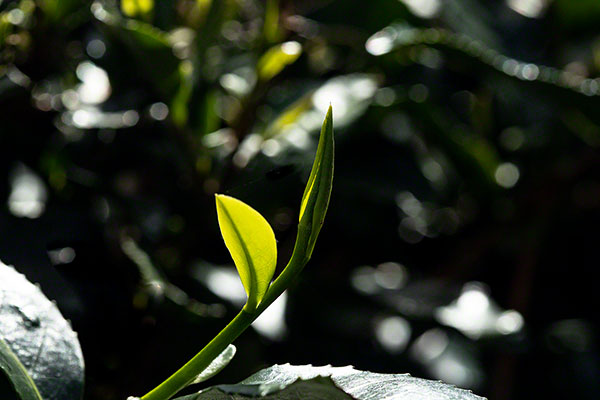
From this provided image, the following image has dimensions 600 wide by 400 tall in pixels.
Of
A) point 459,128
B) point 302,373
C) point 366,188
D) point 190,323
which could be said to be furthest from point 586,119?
point 302,373

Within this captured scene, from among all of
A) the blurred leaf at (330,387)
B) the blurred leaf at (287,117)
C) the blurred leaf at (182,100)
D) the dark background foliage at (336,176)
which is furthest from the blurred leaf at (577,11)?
the blurred leaf at (330,387)

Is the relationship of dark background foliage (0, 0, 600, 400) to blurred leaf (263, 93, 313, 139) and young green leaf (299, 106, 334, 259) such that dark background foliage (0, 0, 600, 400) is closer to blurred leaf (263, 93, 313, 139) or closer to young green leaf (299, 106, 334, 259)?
blurred leaf (263, 93, 313, 139)

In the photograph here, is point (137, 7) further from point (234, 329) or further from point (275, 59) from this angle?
point (234, 329)

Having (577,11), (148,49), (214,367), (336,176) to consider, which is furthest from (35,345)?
(577,11)

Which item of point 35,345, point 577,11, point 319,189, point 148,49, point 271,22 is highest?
point 577,11

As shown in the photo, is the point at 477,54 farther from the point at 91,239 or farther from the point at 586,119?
the point at 91,239

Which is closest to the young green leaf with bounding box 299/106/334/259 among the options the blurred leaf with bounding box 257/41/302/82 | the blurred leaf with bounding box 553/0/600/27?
the blurred leaf with bounding box 257/41/302/82

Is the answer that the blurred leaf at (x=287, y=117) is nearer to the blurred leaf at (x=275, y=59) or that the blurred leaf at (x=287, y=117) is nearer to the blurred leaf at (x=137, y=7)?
the blurred leaf at (x=275, y=59)
